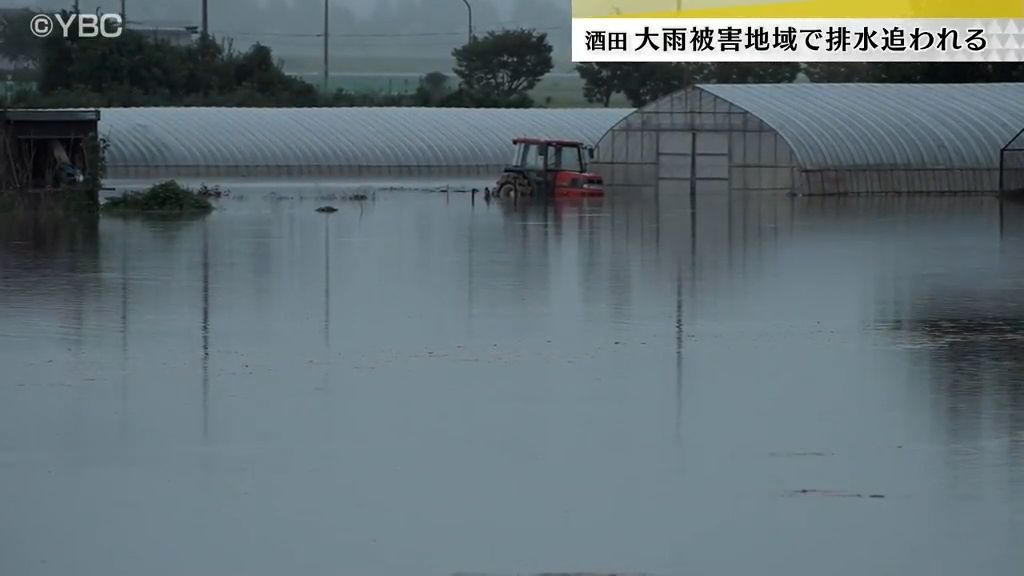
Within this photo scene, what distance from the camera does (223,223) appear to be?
3262 centimetres

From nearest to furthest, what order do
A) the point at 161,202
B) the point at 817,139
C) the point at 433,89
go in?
1. the point at 161,202
2. the point at 817,139
3. the point at 433,89

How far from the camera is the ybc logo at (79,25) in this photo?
266ft

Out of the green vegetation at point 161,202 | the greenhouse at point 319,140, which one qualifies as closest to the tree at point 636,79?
the greenhouse at point 319,140

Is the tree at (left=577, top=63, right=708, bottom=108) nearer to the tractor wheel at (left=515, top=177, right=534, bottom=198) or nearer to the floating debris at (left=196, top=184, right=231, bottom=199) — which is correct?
the tractor wheel at (left=515, top=177, right=534, bottom=198)

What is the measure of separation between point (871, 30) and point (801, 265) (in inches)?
941

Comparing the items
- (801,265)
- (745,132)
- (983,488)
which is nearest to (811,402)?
(983,488)

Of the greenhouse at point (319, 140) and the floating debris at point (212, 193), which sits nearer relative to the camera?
the floating debris at point (212, 193)

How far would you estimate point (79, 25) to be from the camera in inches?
3253

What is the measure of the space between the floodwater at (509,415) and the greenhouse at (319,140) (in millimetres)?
31567

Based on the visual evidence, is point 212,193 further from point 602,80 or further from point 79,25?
point 602,80

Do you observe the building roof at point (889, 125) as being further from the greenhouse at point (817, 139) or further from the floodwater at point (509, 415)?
the floodwater at point (509, 415)

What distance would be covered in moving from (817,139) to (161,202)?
62.9 feet

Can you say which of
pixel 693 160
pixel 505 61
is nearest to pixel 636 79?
pixel 505 61

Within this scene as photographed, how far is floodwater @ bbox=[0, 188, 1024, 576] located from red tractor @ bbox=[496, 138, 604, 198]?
Result: 20.8 metres
